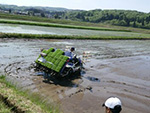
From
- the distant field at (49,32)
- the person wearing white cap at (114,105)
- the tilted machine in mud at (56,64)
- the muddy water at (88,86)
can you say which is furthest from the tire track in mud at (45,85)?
the distant field at (49,32)

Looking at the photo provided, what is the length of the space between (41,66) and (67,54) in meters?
1.52

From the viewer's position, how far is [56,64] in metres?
8.72

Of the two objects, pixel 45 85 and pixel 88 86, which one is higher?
pixel 45 85

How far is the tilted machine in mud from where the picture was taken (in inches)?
338

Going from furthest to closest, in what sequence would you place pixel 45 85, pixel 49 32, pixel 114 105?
1. pixel 49 32
2. pixel 45 85
3. pixel 114 105

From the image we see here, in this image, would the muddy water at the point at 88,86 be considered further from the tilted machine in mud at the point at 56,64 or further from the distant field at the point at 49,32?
the distant field at the point at 49,32

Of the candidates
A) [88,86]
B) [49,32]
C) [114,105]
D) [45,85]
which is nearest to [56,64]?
[45,85]

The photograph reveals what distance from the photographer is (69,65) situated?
9.02 meters

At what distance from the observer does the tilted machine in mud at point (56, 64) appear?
8592 mm

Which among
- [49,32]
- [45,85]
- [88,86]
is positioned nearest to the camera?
[45,85]

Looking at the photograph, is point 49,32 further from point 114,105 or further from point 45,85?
point 114,105

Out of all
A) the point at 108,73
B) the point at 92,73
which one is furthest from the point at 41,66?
the point at 108,73

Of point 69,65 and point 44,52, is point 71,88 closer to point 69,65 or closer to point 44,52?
point 69,65

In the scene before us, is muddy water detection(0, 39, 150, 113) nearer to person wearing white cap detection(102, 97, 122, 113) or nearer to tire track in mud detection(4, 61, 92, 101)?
tire track in mud detection(4, 61, 92, 101)
